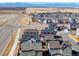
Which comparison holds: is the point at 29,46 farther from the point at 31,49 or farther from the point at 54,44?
the point at 54,44

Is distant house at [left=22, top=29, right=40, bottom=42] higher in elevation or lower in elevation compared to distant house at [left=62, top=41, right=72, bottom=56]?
higher

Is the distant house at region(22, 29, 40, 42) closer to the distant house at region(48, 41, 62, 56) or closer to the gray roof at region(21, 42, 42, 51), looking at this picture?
the gray roof at region(21, 42, 42, 51)

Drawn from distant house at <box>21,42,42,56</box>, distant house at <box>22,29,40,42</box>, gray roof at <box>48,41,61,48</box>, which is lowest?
distant house at <box>21,42,42,56</box>

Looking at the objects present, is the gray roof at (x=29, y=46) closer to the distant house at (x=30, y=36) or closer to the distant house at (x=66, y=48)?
the distant house at (x=30, y=36)

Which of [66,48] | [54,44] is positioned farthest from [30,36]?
[66,48]

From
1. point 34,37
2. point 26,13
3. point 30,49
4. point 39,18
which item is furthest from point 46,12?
point 30,49

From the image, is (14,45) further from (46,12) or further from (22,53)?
(46,12)

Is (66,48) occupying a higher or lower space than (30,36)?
lower

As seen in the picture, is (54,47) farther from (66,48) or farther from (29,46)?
(29,46)

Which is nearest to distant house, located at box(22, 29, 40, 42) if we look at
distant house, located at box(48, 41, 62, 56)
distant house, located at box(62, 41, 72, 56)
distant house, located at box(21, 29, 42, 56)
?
distant house, located at box(21, 29, 42, 56)

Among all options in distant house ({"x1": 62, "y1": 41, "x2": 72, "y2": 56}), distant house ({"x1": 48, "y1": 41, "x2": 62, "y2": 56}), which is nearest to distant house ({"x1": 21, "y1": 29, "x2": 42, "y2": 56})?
distant house ({"x1": 48, "y1": 41, "x2": 62, "y2": 56})

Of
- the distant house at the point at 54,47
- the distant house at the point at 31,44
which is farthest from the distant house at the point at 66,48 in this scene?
the distant house at the point at 31,44
